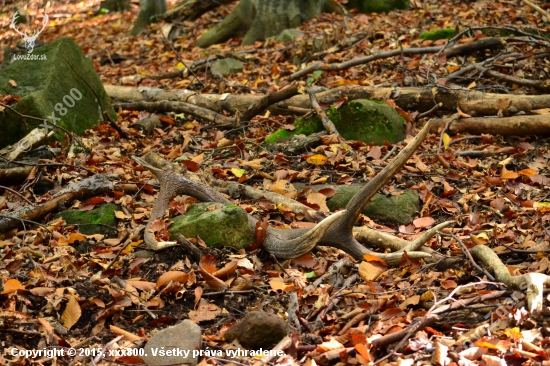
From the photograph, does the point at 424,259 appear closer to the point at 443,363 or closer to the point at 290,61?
the point at 443,363

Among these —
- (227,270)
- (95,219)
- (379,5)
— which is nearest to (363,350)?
(227,270)

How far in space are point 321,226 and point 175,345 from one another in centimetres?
125

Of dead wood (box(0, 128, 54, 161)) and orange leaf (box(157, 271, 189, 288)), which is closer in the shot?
orange leaf (box(157, 271, 189, 288))

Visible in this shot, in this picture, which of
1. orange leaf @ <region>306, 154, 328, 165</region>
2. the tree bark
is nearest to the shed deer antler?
orange leaf @ <region>306, 154, 328, 165</region>

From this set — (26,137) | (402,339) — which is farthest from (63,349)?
(26,137)

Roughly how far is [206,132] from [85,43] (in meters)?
6.85

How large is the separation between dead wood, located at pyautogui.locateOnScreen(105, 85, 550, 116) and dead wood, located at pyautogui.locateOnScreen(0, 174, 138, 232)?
220 centimetres

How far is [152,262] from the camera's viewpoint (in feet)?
13.3

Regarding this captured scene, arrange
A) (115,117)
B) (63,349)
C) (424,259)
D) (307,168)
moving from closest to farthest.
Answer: (63,349) < (424,259) < (307,168) < (115,117)

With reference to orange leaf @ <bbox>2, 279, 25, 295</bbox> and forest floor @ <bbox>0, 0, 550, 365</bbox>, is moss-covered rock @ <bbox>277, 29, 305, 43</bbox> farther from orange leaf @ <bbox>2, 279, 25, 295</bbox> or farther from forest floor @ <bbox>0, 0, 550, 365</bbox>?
orange leaf @ <bbox>2, 279, 25, 295</bbox>

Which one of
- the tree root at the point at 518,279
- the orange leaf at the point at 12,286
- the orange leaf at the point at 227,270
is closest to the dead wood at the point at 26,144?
the orange leaf at the point at 12,286

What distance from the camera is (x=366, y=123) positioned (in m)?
6.20

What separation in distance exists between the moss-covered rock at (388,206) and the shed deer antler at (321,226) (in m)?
0.77

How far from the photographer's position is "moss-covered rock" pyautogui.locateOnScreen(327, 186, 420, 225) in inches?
188
